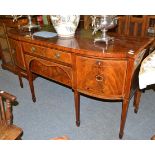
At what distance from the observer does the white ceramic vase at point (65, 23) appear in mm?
1654

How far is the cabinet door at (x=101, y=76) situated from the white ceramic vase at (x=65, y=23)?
38 cm

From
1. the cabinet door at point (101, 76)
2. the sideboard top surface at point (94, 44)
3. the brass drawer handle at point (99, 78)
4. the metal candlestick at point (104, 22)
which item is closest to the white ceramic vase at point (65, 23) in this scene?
the sideboard top surface at point (94, 44)

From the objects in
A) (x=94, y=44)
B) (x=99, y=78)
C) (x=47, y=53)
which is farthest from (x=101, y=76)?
(x=47, y=53)

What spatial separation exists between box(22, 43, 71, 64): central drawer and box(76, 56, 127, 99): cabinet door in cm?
13

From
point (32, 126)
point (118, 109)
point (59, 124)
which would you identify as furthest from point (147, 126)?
point (32, 126)

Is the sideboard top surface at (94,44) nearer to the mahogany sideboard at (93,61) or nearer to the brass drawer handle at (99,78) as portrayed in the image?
the mahogany sideboard at (93,61)

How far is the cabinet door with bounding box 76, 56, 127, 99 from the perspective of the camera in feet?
4.65

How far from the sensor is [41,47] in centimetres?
174

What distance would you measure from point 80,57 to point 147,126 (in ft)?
3.44

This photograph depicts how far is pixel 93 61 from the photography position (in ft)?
4.78

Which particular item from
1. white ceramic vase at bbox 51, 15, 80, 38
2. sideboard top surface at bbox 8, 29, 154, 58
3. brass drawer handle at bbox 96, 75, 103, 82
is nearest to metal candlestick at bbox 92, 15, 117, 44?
sideboard top surface at bbox 8, 29, 154, 58
